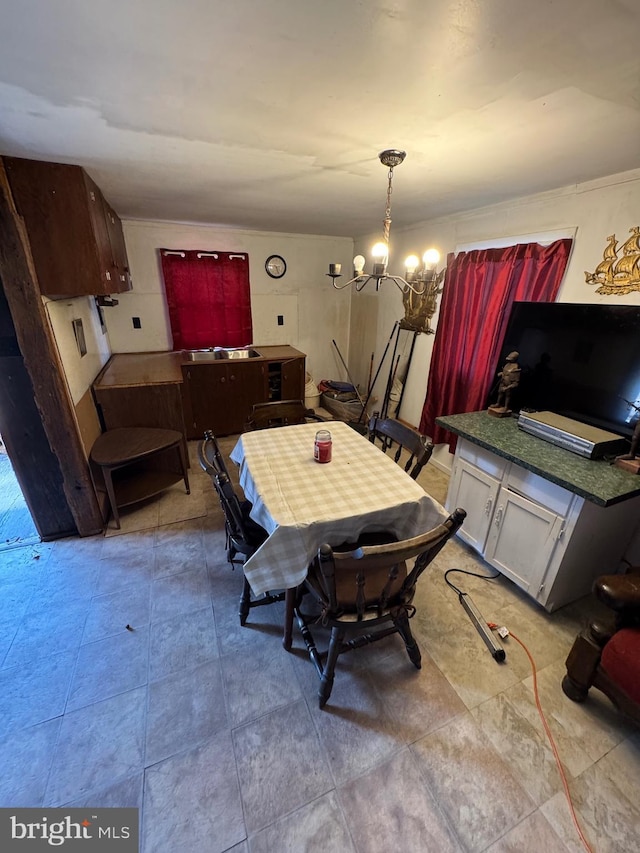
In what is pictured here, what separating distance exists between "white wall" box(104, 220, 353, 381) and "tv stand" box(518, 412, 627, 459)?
318 cm

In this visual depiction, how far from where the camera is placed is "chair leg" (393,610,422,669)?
1508 millimetres

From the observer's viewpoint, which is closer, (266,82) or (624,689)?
(266,82)

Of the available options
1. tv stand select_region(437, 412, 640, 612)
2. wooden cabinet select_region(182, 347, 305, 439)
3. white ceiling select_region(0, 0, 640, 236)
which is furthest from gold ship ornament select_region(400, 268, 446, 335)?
tv stand select_region(437, 412, 640, 612)

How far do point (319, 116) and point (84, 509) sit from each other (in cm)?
254

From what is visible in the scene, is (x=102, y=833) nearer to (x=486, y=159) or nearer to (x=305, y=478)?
(x=305, y=478)

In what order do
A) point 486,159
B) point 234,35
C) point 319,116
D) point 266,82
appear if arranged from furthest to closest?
1. point 486,159
2. point 319,116
3. point 266,82
4. point 234,35

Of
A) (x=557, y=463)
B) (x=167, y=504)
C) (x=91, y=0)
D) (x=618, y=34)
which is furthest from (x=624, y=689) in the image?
(x=167, y=504)

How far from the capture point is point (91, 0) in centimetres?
73

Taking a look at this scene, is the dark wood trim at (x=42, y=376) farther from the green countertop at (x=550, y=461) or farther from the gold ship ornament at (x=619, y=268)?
the gold ship ornament at (x=619, y=268)

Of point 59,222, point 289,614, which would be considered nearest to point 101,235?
point 59,222

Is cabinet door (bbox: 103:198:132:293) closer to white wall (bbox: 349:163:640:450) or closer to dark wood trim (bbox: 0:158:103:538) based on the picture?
dark wood trim (bbox: 0:158:103:538)

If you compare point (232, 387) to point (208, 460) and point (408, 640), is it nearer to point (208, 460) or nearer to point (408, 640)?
point (208, 460)

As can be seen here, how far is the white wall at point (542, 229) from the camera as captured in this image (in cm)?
183

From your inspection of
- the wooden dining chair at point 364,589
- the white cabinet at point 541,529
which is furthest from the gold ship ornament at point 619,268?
the wooden dining chair at point 364,589
